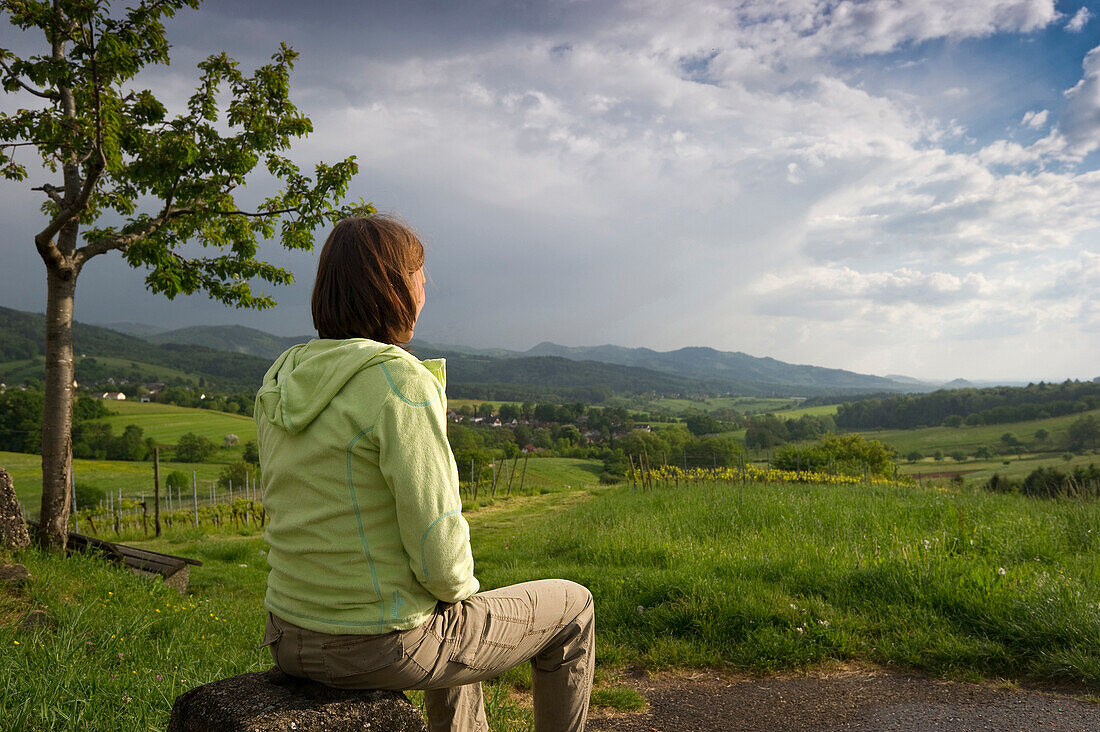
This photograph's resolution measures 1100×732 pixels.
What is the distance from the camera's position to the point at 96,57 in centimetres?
627

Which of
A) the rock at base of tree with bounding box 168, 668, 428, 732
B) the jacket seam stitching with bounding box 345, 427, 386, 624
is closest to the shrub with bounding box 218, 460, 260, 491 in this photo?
the rock at base of tree with bounding box 168, 668, 428, 732

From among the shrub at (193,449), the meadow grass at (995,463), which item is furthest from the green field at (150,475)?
the meadow grass at (995,463)

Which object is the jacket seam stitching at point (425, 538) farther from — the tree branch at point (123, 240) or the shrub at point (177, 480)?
the shrub at point (177, 480)

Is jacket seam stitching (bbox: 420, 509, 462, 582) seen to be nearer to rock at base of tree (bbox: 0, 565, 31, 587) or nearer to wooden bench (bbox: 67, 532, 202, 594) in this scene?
rock at base of tree (bbox: 0, 565, 31, 587)

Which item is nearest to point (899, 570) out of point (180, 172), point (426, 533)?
point (426, 533)

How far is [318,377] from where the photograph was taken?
5.63 feet

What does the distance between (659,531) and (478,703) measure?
230 inches

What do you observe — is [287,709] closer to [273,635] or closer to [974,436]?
[273,635]

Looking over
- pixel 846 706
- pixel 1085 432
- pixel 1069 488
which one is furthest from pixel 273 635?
pixel 1085 432

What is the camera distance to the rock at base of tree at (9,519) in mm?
5950

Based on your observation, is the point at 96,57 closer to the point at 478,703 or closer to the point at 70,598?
the point at 70,598

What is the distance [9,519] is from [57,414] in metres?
1.11

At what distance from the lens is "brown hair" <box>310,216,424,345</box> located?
1.83 m

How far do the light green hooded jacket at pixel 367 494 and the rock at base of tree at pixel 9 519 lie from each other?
242 inches
